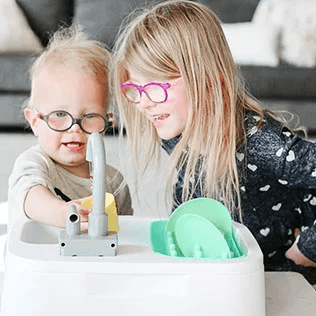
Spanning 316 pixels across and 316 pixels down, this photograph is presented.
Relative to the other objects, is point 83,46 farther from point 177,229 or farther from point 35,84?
point 177,229

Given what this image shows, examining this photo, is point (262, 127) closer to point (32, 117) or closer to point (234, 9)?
point (32, 117)

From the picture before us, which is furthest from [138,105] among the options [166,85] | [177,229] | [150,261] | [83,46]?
[150,261]

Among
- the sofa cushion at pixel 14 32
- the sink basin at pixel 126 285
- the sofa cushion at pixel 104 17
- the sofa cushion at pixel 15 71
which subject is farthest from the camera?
the sofa cushion at pixel 104 17

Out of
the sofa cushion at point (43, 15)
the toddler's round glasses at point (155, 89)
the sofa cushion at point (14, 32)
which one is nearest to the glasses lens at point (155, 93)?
the toddler's round glasses at point (155, 89)

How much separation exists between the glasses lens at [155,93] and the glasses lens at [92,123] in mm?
154

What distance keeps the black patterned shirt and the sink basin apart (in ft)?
1.55

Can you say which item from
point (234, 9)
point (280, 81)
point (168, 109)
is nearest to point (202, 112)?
point (168, 109)

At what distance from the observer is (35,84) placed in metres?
1.30

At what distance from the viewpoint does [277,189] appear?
131 cm

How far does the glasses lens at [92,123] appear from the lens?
4.16 ft

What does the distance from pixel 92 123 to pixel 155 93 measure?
0.55 feet

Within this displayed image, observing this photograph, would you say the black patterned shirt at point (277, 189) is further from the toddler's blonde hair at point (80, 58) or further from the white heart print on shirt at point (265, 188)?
the toddler's blonde hair at point (80, 58)

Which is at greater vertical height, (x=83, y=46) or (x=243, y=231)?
(x=83, y=46)

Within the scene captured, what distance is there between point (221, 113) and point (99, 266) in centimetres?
51
